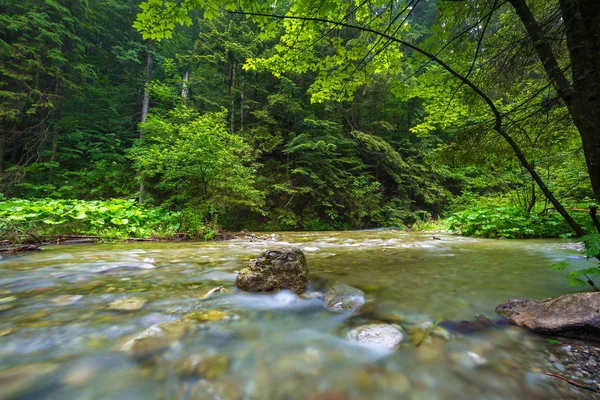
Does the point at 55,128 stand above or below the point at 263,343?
above

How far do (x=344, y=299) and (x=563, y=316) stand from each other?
138 cm

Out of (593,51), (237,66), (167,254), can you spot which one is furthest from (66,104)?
(593,51)

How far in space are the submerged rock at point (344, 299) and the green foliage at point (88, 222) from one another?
5614mm

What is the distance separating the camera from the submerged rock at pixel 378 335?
5.03ft

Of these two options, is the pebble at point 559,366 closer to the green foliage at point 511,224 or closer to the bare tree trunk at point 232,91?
the green foliage at point 511,224

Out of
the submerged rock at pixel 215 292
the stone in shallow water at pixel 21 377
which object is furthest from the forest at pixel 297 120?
the stone in shallow water at pixel 21 377

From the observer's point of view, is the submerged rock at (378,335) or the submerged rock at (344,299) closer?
the submerged rock at (378,335)

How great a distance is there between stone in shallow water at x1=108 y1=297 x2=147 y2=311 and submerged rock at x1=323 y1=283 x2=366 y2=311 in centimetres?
152

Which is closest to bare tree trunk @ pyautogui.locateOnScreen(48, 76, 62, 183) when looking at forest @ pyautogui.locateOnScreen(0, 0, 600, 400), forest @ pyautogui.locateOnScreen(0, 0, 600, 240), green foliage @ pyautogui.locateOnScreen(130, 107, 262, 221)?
forest @ pyautogui.locateOnScreen(0, 0, 600, 240)

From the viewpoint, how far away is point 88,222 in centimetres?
641

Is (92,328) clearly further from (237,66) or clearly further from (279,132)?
(237,66)

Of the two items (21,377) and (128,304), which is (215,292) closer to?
(128,304)

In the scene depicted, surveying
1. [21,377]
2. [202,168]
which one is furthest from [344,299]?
[202,168]

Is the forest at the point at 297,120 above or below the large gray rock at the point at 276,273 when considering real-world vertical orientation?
above
